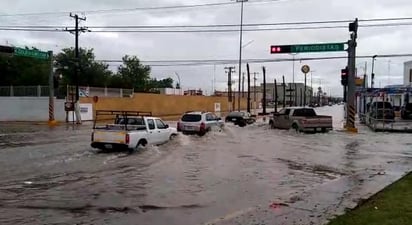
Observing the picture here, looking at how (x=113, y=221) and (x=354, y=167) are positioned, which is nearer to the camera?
(x=113, y=221)

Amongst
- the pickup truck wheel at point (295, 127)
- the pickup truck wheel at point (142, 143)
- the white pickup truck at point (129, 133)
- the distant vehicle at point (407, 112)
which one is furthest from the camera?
the distant vehicle at point (407, 112)

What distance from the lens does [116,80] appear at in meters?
95.9

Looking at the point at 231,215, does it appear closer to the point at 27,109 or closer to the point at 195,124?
the point at 195,124

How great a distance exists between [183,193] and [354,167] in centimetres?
820

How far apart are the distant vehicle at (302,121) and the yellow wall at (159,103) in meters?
25.5

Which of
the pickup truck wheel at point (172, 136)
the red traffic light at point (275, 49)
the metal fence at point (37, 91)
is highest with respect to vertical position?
the red traffic light at point (275, 49)

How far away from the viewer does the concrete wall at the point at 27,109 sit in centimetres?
5809

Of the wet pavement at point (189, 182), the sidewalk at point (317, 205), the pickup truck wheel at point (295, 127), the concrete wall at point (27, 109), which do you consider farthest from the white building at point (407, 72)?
the sidewalk at point (317, 205)

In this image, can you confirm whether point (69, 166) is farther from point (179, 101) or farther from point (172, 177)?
point (179, 101)

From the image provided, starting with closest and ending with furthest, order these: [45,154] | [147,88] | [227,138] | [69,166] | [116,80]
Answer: [69,166] < [45,154] < [227,138] < [116,80] < [147,88]

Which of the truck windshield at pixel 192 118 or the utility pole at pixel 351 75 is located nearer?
the truck windshield at pixel 192 118

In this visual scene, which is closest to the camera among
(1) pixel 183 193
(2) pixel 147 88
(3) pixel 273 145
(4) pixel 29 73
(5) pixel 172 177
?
(1) pixel 183 193

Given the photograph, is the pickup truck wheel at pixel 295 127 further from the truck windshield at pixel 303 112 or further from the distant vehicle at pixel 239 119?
the distant vehicle at pixel 239 119

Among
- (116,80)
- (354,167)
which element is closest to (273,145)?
(354,167)
